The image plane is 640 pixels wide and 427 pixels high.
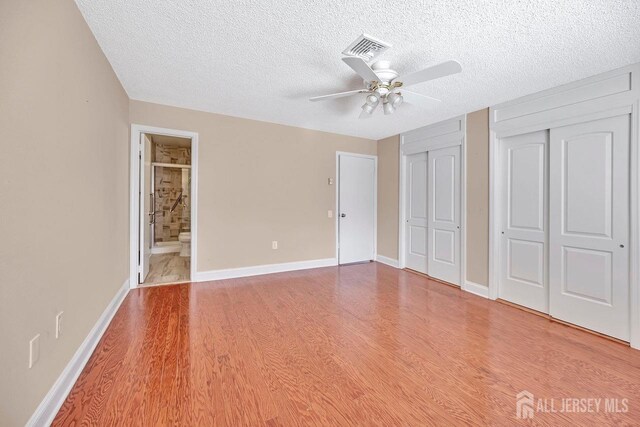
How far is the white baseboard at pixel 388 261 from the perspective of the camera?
4.72 meters

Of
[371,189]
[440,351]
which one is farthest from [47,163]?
[371,189]

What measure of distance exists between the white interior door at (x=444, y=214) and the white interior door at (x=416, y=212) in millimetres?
127

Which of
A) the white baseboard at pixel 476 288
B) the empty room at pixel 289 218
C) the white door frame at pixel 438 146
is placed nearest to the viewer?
the empty room at pixel 289 218

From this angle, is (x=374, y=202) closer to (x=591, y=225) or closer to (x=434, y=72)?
(x=591, y=225)

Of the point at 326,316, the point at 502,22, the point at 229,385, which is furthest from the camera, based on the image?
the point at 326,316

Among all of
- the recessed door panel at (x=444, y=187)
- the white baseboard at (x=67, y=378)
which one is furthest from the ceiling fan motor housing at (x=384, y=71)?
the white baseboard at (x=67, y=378)

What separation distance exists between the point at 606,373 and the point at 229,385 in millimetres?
2535

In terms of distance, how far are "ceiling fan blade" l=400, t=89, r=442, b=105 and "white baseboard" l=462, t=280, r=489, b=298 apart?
236 centimetres

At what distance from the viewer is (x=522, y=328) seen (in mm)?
2479

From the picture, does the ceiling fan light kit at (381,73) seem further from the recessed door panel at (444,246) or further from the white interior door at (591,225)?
the recessed door panel at (444,246)

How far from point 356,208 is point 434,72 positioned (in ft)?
10.4

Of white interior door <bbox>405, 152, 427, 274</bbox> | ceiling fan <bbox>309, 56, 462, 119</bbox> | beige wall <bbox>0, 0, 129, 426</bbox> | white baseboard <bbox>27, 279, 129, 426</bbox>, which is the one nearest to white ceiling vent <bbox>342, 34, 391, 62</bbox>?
ceiling fan <bbox>309, 56, 462, 119</bbox>

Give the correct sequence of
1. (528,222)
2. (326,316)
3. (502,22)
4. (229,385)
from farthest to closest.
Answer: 1. (528,222)
2. (326,316)
3. (502,22)
4. (229,385)

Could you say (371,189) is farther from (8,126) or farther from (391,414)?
(8,126)
